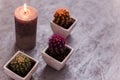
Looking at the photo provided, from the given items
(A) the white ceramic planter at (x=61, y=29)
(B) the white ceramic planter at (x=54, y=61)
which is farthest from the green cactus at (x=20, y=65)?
(A) the white ceramic planter at (x=61, y=29)

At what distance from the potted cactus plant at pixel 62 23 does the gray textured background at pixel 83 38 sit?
51 millimetres

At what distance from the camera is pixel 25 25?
819 millimetres

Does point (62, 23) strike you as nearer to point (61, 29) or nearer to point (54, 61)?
point (61, 29)

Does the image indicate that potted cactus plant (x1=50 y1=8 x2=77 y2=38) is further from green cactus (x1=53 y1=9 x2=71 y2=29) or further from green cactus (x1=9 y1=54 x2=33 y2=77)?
green cactus (x1=9 y1=54 x2=33 y2=77)

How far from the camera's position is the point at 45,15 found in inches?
39.0

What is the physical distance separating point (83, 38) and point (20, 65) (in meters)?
0.28

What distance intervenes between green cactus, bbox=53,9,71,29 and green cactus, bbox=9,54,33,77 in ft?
0.60

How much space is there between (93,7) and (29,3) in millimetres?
246

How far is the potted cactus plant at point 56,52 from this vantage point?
0.79 m

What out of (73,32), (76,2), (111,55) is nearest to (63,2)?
(76,2)

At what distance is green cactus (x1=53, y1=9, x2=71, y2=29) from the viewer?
34.0 inches

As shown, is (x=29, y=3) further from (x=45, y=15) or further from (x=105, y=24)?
(x=105, y=24)

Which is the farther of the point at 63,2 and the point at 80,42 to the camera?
the point at 63,2

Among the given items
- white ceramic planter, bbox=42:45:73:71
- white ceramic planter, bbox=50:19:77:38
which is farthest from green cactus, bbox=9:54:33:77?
white ceramic planter, bbox=50:19:77:38
